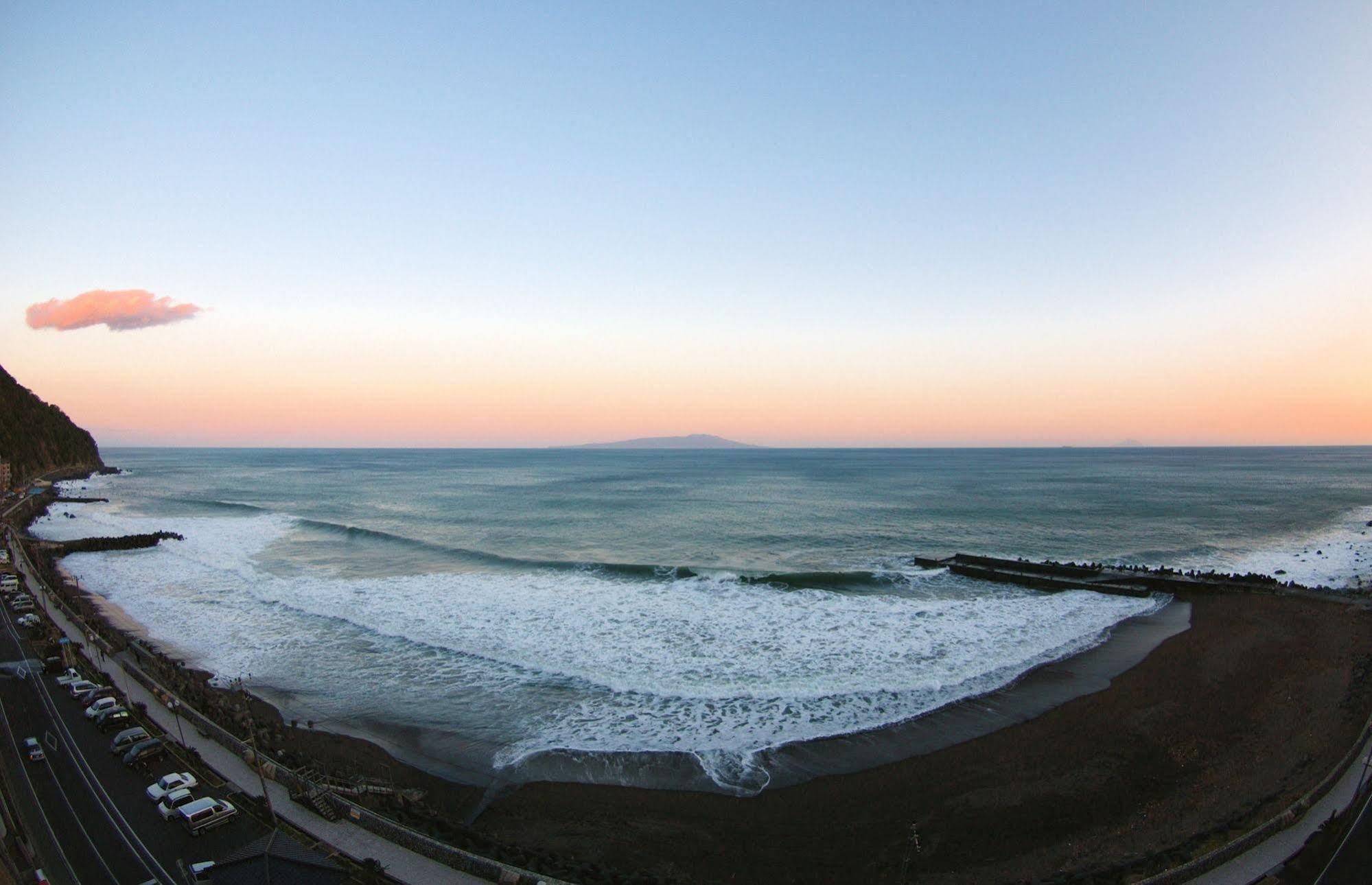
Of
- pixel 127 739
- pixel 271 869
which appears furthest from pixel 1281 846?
pixel 127 739

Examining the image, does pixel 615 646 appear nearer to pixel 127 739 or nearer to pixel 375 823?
pixel 375 823

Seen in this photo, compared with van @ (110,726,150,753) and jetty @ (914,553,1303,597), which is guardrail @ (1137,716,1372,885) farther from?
van @ (110,726,150,753)

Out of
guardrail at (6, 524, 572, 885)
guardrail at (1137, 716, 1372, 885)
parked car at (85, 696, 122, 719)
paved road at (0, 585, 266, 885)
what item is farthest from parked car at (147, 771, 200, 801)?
guardrail at (1137, 716, 1372, 885)

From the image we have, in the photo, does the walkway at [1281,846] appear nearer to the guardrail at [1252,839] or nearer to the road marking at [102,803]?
the guardrail at [1252,839]

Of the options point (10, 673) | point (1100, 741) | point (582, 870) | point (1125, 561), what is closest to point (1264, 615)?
point (1125, 561)

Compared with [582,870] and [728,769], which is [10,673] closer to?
[582,870]
